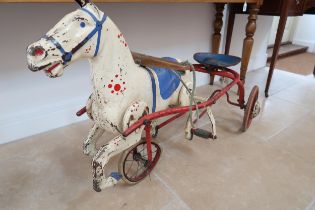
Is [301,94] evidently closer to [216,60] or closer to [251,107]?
[251,107]

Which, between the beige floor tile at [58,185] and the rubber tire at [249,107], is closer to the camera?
the beige floor tile at [58,185]

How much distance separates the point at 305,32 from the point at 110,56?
3216 millimetres

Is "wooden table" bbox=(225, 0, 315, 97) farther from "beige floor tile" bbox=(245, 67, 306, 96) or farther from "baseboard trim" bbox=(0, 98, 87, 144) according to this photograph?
"baseboard trim" bbox=(0, 98, 87, 144)

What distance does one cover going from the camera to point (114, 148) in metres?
0.76

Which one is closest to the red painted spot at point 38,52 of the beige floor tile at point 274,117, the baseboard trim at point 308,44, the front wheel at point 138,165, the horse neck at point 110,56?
the horse neck at point 110,56

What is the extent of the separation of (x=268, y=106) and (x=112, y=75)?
3.89 ft

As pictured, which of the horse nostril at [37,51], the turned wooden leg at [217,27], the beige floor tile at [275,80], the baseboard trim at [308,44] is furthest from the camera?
the baseboard trim at [308,44]

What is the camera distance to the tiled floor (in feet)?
2.77

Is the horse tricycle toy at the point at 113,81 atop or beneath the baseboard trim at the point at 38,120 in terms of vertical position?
atop

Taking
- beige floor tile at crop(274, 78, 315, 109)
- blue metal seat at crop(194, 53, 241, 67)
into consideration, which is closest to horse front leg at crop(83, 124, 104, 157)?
blue metal seat at crop(194, 53, 241, 67)

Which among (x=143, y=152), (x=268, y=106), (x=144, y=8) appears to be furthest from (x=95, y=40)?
(x=268, y=106)

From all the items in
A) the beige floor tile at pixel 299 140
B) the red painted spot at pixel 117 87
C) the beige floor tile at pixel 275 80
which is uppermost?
the red painted spot at pixel 117 87

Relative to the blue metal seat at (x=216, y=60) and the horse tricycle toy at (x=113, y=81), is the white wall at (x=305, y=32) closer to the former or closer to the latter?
Result: the blue metal seat at (x=216, y=60)

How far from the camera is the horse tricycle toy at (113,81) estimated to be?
1.98 ft
